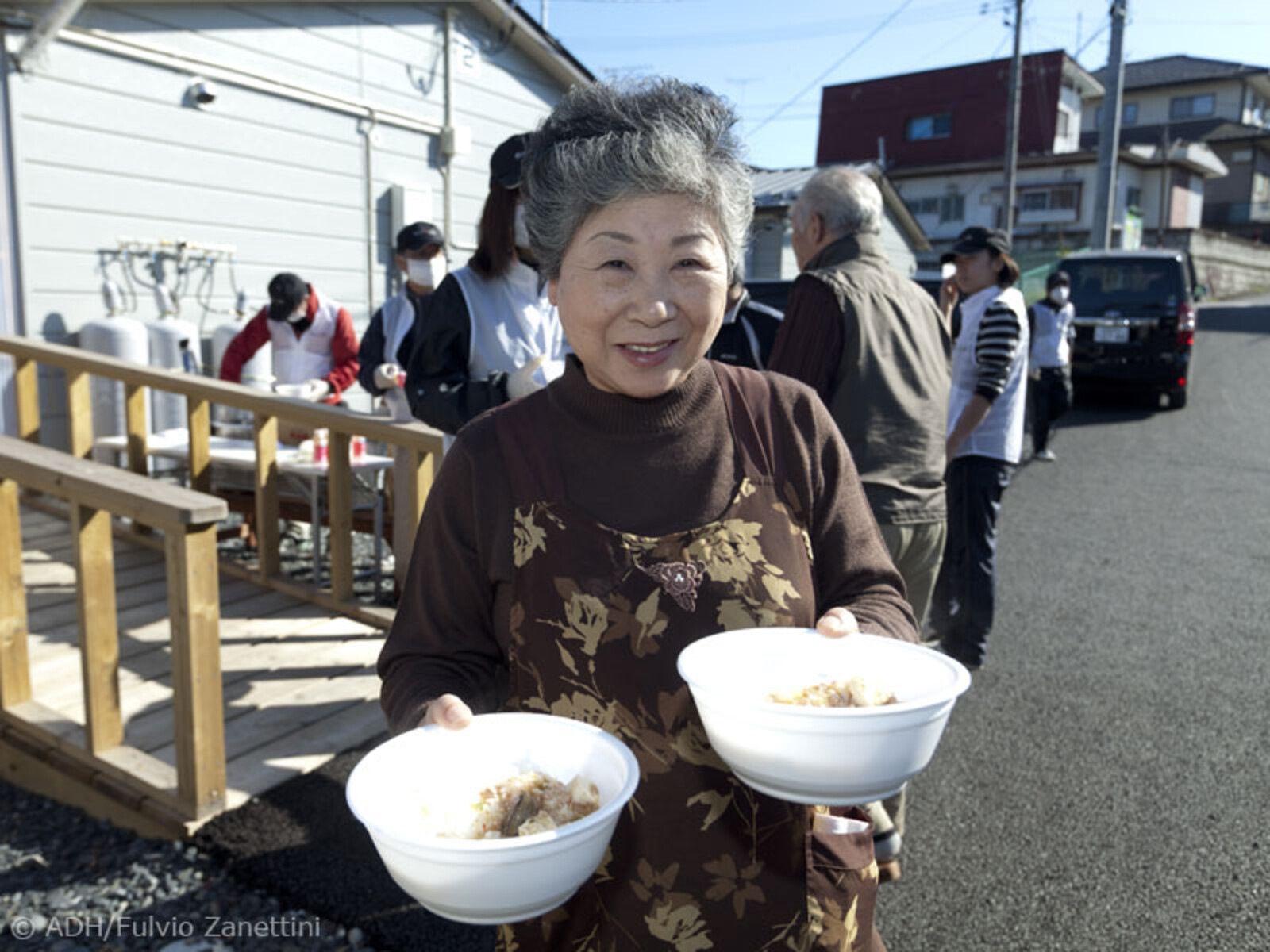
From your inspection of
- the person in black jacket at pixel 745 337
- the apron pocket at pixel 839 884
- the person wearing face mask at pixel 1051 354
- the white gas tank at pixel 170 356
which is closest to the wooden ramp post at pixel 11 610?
the person in black jacket at pixel 745 337

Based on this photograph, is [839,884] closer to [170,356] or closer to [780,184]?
[170,356]

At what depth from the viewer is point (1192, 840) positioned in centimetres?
336

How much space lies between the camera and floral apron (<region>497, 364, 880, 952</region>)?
58.5 inches

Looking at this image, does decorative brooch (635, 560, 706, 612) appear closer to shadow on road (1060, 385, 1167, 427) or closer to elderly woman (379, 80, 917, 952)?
elderly woman (379, 80, 917, 952)

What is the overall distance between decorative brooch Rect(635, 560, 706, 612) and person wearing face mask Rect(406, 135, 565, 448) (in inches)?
65.9

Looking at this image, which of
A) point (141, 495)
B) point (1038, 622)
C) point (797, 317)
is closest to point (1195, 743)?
point (1038, 622)

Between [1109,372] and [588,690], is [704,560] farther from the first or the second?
[1109,372]

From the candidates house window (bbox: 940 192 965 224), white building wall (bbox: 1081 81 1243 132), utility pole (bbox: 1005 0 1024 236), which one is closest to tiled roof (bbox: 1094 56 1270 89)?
white building wall (bbox: 1081 81 1243 132)

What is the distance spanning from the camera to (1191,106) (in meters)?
48.2

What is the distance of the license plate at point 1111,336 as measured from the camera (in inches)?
495

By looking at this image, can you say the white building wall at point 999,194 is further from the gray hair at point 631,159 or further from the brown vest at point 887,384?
the gray hair at point 631,159

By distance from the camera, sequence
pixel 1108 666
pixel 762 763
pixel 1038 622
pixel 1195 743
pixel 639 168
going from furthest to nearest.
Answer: pixel 1038 622, pixel 1108 666, pixel 1195 743, pixel 639 168, pixel 762 763

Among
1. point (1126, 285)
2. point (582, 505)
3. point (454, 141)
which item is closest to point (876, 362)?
point (582, 505)

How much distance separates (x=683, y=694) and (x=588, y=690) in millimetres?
148
